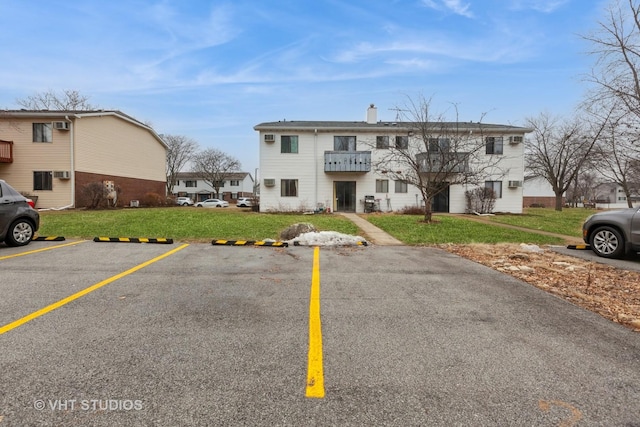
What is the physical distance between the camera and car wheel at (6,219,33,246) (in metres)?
8.09

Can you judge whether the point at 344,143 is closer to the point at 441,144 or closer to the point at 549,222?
the point at 441,144

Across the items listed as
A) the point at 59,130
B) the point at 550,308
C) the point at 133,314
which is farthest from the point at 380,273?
the point at 59,130

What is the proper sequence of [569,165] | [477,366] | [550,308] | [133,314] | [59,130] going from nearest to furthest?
[477,366] < [133,314] < [550,308] < [59,130] < [569,165]

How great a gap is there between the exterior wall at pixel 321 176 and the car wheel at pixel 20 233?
15.3m

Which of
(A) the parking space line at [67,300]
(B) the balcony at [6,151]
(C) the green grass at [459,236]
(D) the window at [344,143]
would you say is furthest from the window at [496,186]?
(B) the balcony at [6,151]

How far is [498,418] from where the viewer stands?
2076 millimetres

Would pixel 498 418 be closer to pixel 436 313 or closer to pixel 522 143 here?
pixel 436 313

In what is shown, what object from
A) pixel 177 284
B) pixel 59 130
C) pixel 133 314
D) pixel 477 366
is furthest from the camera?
pixel 59 130

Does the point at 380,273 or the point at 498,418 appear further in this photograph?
the point at 380,273

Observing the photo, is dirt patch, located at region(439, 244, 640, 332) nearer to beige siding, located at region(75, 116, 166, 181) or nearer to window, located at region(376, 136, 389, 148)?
window, located at region(376, 136, 389, 148)

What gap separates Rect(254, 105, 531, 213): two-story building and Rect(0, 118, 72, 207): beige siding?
41.2ft

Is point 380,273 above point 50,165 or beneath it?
beneath

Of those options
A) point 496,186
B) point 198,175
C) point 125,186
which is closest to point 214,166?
point 198,175

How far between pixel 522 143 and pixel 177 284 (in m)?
25.5
